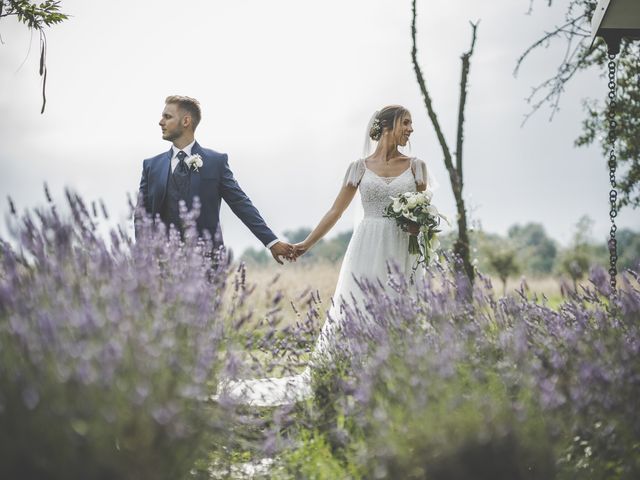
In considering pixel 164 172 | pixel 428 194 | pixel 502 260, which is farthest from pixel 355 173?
pixel 502 260

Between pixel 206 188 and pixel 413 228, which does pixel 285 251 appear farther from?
pixel 413 228

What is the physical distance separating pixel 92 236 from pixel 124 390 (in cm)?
88

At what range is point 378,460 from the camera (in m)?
2.56

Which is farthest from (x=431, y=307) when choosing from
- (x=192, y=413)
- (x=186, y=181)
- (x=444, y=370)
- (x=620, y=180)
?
(x=620, y=180)

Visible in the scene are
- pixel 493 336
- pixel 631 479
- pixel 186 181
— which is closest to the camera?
pixel 631 479

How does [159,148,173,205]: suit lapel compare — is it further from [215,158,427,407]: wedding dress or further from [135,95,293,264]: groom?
[215,158,427,407]: wedding dress

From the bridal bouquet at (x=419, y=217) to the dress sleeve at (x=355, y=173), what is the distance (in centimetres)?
40

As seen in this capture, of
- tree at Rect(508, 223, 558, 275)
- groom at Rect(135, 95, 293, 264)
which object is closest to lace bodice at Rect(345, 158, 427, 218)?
groom at Rect(135, 95, 293, 264)

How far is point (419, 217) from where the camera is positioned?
4.57 metres

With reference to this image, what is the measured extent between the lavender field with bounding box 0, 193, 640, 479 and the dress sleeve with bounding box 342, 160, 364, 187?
186 cm

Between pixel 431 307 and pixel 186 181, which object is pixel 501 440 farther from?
pixel 186 181

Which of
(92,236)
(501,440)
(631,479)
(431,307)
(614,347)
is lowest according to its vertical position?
(631,479)

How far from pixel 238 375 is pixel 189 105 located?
7.95 ft

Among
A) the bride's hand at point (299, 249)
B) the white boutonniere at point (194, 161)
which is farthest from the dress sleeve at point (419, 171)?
the white boutonniere at point (194, 161)
